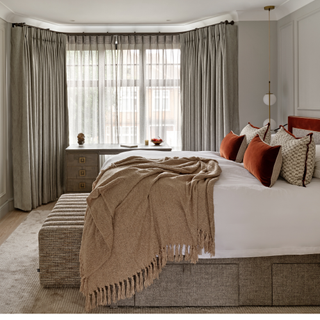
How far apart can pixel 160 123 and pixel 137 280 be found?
345 cm

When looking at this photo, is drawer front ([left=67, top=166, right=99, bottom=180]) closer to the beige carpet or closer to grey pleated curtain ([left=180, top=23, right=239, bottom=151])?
grey pleated curtain ([left=180, top=23, right=239, bottom=151])

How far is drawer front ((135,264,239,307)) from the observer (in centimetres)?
226

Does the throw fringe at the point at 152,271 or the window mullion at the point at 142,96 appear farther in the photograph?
the window mullion at the point at 142,96

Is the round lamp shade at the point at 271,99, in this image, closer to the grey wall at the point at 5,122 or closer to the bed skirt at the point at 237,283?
the bed skirt at the point at 237,283

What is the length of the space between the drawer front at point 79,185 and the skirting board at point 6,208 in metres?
0.74

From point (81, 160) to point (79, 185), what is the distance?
1.08 ft

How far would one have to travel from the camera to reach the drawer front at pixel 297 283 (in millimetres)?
2254

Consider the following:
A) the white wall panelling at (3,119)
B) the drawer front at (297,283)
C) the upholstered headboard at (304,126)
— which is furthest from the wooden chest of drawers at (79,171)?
the drawer front at (297,283)

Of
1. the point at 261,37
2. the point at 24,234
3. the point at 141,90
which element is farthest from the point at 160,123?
the point at 24,234

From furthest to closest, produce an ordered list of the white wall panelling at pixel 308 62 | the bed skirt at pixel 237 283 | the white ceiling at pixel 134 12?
the white ceiling at pixel 134 12
the white wall panelling at pixel 308 62
the bed skirt at pixel 237 283

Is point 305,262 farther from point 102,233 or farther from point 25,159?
point 25,159

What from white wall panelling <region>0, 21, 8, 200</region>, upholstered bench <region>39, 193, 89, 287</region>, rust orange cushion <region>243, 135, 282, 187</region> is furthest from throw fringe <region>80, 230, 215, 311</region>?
white wall panelling <region>0, 21, 8, 200</region>

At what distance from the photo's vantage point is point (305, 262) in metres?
2.25

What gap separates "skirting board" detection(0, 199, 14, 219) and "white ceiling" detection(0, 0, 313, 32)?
226 cm
